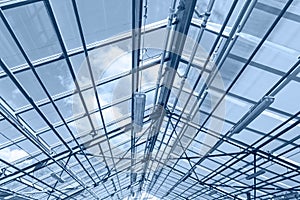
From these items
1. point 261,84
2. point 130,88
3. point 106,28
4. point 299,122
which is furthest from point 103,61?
point 299,122

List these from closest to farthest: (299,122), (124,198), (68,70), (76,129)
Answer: (68,70), (299,122), (76,129), (124,198)

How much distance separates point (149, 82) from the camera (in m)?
7.45

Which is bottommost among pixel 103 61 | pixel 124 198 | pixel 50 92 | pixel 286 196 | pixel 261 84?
pixel 50 92

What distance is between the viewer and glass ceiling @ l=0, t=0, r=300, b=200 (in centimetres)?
446

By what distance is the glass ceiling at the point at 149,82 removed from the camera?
4461 millimetres

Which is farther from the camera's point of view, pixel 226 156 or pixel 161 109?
pixel 226 156

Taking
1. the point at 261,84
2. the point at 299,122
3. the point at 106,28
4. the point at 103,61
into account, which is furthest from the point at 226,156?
the point at 106,28

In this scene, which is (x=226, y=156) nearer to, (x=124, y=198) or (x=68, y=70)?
(x=68, y=70)

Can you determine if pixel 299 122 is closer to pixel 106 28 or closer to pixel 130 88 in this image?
pixel 130 88

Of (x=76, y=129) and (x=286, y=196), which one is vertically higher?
(x=286, y=196)

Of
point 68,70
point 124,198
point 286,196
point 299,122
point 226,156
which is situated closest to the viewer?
point 68,70

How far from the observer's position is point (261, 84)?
19.9 ft

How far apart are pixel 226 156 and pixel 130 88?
5179mm

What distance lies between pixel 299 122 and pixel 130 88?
405 centimetres
